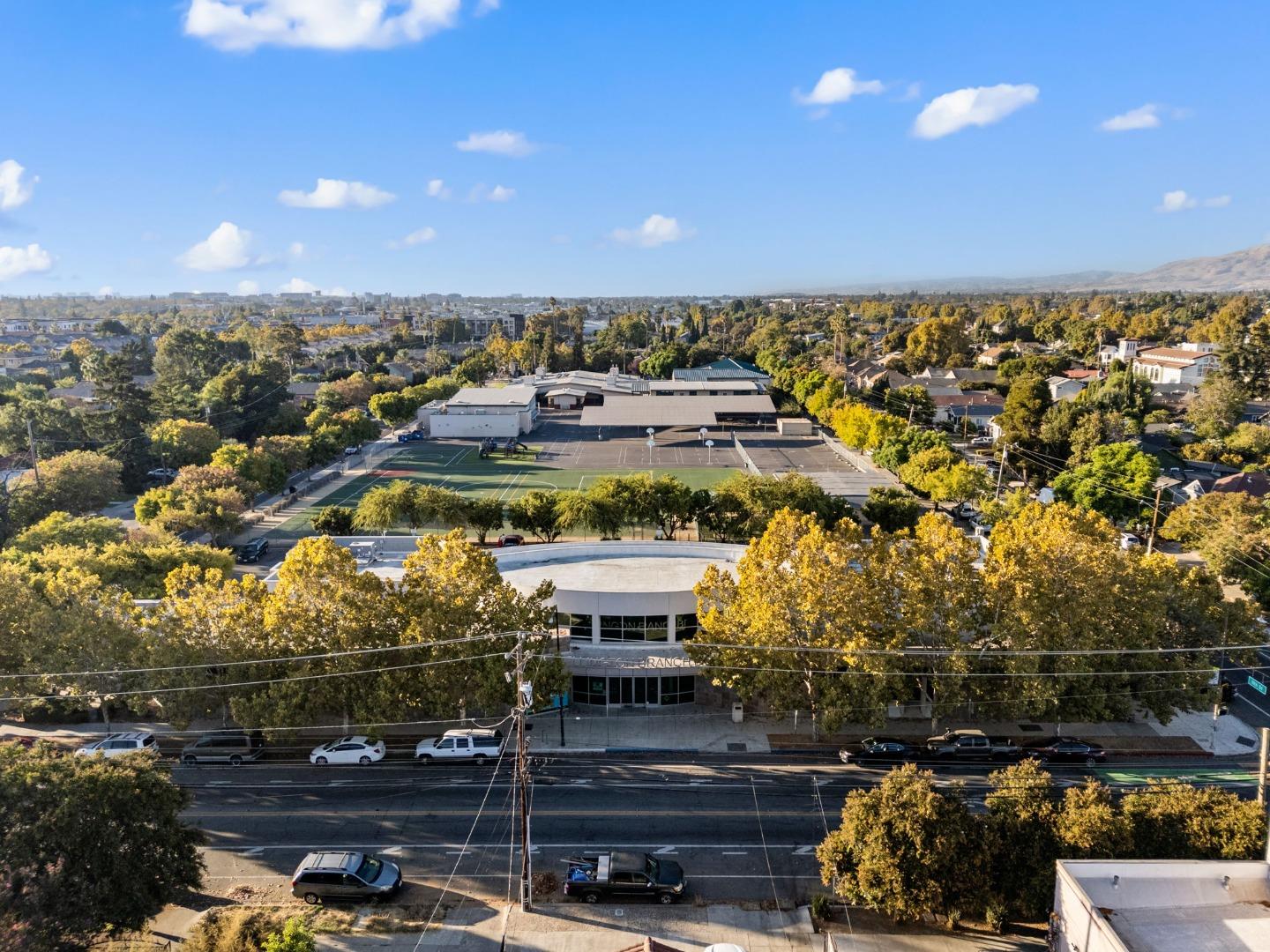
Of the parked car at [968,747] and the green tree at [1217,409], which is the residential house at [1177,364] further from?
the parked car at [968,747]

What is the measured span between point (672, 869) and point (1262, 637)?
67.2ft

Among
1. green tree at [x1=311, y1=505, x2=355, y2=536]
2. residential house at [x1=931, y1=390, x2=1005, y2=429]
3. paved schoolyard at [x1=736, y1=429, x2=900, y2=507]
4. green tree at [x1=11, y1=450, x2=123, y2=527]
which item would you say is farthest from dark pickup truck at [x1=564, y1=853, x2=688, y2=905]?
residential house at [x1=931, y1=390, x2=1005, y2=429]

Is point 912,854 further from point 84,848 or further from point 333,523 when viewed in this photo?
point 333,523

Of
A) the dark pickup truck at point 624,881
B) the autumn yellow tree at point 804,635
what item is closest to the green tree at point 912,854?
the dark pickup truck at point 624,881

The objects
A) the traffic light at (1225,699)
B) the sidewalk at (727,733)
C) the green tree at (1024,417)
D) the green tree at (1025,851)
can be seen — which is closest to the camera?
the green tree at (1025,851)

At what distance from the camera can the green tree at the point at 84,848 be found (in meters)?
13.3

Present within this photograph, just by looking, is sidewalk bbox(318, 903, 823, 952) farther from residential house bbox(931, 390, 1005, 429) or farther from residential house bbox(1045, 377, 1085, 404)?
residential house bbox(1045, 377, 1085, 404)

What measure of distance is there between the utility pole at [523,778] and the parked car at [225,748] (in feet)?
34.9

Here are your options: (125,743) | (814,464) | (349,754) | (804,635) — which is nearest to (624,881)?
(804,635)

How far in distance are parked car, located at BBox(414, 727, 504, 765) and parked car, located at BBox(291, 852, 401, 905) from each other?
5.49 m

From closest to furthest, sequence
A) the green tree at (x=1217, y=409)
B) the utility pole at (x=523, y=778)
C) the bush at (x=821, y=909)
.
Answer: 1. the utility pole at (x=523, y=778)
2. the bush at (x=821, y=909)
3. the green tree at (x=1217, y=409)

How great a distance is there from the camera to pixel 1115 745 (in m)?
Answer: 23.1

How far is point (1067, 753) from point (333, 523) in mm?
35118

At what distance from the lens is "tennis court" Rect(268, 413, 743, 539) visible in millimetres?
55375
